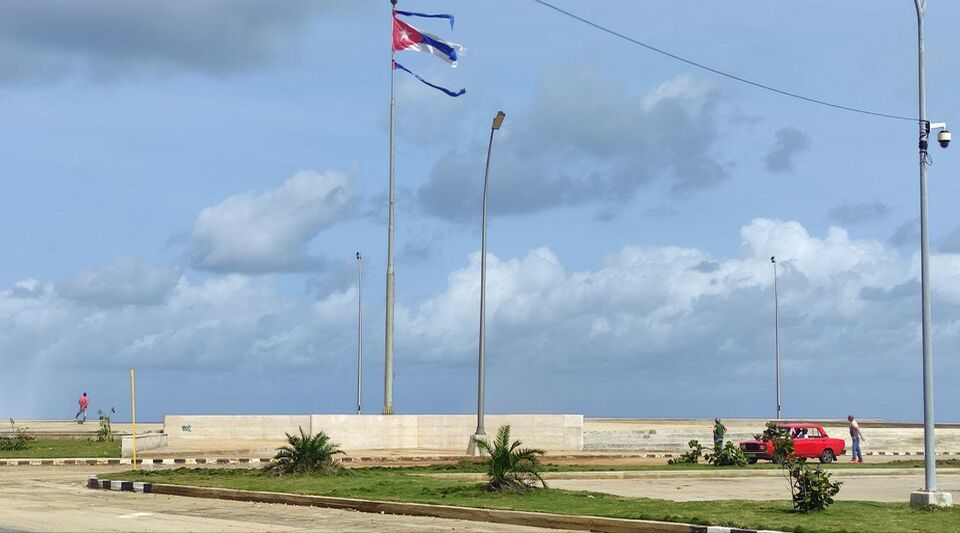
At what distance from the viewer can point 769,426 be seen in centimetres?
3834

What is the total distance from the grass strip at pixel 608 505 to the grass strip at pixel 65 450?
13.6 meters

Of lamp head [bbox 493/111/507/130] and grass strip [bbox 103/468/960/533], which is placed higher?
lamp head [bbox 493/111/507/130]

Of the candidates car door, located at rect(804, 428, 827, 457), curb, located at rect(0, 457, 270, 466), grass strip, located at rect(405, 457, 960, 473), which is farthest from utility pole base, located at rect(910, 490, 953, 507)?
car door, located at rect(804, 428, 827, 457)

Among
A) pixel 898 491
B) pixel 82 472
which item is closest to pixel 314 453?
pixel 82 472

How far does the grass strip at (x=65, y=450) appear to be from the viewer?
131 feet

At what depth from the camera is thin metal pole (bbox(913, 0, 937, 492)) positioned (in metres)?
20.9

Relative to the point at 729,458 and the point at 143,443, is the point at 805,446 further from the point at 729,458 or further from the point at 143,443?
the point at 143,443

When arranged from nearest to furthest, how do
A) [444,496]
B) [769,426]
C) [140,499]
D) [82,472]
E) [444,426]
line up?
[444,496] < [140,499] < [82,472] < [769,426] < [444,426]

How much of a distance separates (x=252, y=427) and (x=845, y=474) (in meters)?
23.5

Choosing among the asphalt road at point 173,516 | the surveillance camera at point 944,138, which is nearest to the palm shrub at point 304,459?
the asphalt road at point 173,516

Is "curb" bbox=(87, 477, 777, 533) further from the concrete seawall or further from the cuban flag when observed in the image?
the concrete seawall

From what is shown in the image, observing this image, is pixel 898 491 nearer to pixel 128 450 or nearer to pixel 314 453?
pixel 314 453

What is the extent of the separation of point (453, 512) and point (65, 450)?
26.6 meters

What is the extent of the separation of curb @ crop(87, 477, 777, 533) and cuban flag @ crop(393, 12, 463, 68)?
21581 millimetres
